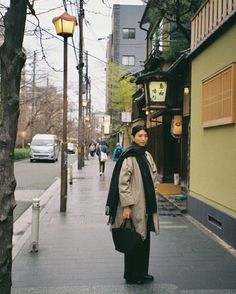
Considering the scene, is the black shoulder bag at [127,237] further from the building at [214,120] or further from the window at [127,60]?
the window at [127,60]

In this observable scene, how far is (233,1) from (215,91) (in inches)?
69.6

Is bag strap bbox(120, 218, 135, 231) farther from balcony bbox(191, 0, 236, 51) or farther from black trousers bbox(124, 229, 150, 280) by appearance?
balcony bbox(191, 0, 236, 51)

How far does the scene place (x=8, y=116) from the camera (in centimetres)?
387

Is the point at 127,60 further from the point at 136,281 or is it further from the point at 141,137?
the point at 136,281

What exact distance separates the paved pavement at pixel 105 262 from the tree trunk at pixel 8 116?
165 centimetres

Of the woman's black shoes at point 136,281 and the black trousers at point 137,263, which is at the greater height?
the black trousers at point 137,263

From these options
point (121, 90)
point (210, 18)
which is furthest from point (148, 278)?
point (121, 90)

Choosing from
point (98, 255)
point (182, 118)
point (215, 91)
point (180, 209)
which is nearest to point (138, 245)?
point (98, 255)

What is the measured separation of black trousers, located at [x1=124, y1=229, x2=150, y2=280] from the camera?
18.5ft

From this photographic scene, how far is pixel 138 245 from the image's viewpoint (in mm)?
5543

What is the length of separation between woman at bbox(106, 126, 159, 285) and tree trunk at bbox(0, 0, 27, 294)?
5.87ft

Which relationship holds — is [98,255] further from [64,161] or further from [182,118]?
[182,118]

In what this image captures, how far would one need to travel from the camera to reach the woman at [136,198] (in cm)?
544

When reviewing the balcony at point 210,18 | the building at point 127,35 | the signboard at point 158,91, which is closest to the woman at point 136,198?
the balcony at point 210,18
